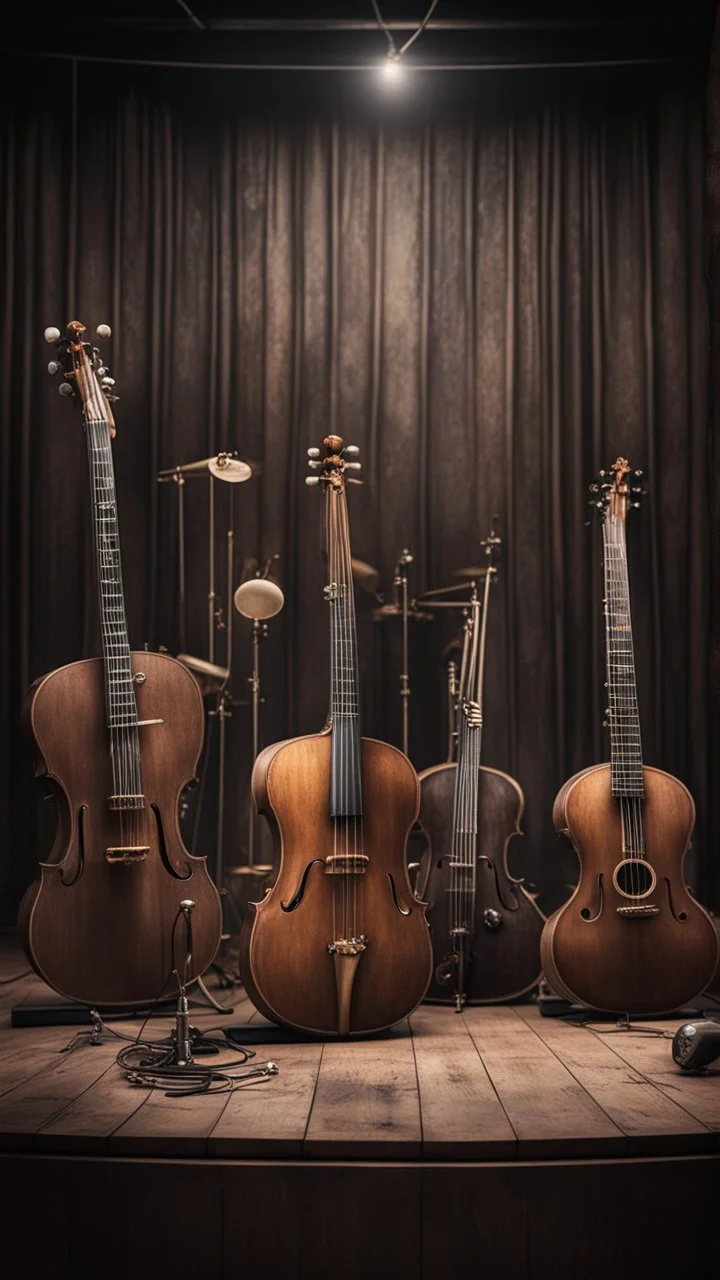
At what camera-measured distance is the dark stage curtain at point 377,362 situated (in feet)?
17.6

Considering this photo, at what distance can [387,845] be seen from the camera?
3.72 meters

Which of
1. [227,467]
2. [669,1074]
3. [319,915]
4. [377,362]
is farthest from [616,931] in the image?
[377,362]

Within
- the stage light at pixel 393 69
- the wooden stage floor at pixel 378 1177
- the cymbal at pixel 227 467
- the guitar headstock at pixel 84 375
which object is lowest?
the wooden stage floor at pixel 378 1177

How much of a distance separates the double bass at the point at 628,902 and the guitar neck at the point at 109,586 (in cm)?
136

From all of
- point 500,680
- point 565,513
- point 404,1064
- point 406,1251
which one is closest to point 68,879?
point 404,1064

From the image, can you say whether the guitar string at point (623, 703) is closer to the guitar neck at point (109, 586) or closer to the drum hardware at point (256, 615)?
the drum hardware at point (256, 615)

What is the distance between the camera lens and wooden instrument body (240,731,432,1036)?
11.6 feet

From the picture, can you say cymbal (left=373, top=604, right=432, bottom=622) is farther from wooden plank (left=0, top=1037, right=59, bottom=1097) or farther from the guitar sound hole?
wooden plank (left=0, top=1037, right=59, bottom=1097)

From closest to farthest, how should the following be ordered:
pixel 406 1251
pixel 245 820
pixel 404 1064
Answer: pixel 406 1251, pixel 404 1064, pixel 245 820

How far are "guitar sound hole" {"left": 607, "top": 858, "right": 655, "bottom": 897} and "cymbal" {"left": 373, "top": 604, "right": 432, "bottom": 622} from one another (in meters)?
1.58

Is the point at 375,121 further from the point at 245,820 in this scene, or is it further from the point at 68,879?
the point at 68,879

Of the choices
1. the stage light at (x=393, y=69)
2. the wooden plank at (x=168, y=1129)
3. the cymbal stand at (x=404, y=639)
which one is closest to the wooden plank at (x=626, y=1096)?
the wooden plank at (x=168, y=1129)

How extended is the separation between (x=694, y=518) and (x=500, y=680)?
104 centimetres

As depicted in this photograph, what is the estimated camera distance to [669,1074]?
Result: 10.5 feet
